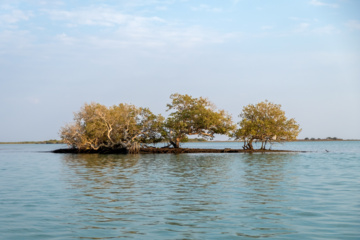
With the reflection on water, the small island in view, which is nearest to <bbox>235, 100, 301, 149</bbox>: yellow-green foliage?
the small island

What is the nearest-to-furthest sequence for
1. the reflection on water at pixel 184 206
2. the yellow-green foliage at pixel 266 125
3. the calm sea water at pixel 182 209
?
the calm sea water at pixel 182 209
the reflection on water at pixel 184 206
the yellow-green foliage at pixel 266 125

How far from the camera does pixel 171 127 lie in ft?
212

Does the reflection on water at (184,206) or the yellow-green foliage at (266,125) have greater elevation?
the yellow-green foliage at (266,125)

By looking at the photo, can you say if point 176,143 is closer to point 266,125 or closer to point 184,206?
point 266,125

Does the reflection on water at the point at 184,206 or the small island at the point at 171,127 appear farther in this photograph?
the small island at the point at 171,127

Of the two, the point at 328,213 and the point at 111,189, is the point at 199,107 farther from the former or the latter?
the point at 328,213

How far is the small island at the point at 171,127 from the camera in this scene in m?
61.9

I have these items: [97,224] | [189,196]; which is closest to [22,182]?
[189,196]

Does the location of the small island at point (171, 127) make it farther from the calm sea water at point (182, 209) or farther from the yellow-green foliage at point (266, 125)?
the calm sea water at point (182, 209)

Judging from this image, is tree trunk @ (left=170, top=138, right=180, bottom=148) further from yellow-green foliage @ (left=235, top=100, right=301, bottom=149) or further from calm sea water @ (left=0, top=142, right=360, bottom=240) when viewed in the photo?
calm sea water @ (left=0, top=142, right=360, bottom=240)

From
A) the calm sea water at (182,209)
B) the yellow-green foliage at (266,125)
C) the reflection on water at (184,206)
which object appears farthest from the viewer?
the yellow-green foliage at (266,125)

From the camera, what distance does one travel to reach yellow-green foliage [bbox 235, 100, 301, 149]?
61.4 metres

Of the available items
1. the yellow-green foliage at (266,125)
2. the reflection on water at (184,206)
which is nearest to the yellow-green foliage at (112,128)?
the yellow-green foliage at (266,125)

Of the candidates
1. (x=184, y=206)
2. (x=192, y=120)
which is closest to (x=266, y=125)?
(x=192, y=120)
